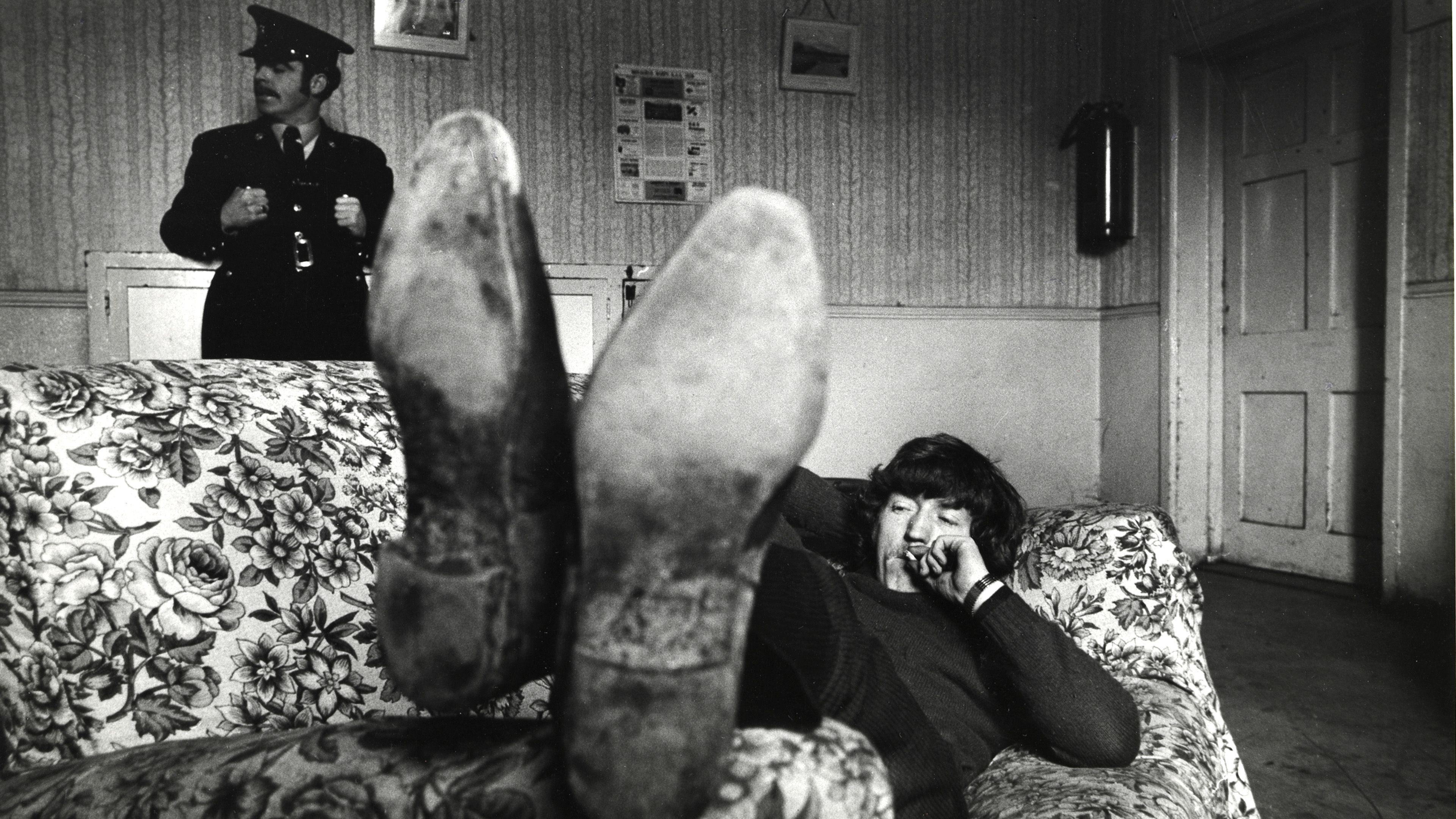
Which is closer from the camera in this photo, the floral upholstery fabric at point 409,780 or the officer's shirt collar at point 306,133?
the floral upholstery fabric at point 409,780

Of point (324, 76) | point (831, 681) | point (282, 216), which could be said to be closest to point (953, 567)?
point (831, 681)

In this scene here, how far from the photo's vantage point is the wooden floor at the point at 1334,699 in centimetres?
167

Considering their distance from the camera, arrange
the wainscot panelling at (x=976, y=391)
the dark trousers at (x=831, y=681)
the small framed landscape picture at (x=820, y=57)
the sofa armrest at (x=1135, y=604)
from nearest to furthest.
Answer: the dark trousers at (x=831, y=681), the sofa armrest at (x=1135, y=604), the small framed landscape picture at (x=820, y=57), the wainscot panelling at (x=976, y=391)

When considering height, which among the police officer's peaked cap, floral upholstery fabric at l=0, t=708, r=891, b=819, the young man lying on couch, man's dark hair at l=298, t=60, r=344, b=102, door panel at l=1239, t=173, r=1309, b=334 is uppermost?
the police officer's peaked cap

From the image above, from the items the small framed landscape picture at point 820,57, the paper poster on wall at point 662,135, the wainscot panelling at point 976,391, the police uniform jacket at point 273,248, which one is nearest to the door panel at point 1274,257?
the wainscot panelling at point 976,391

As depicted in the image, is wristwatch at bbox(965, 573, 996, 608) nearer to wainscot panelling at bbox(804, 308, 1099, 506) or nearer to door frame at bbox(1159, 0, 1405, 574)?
wainscot panelling at bbox(804, 308, 1099, 506)

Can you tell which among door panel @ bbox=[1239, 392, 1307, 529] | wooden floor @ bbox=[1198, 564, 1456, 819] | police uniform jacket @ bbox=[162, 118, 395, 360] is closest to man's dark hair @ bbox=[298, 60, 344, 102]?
police uniform jacket @ bbox=[162, 118, 395, 360]

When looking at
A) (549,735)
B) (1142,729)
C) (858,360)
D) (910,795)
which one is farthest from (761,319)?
(858,360)

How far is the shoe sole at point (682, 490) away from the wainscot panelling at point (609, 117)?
113 inches

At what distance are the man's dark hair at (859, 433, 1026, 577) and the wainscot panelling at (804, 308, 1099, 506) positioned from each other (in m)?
2.34

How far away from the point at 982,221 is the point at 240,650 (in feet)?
11.7

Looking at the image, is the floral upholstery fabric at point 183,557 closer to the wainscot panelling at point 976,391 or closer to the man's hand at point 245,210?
the man's hand at point 245,210

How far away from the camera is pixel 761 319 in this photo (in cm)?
45

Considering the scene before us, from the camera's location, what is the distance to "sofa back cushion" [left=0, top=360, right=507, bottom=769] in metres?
0.77
